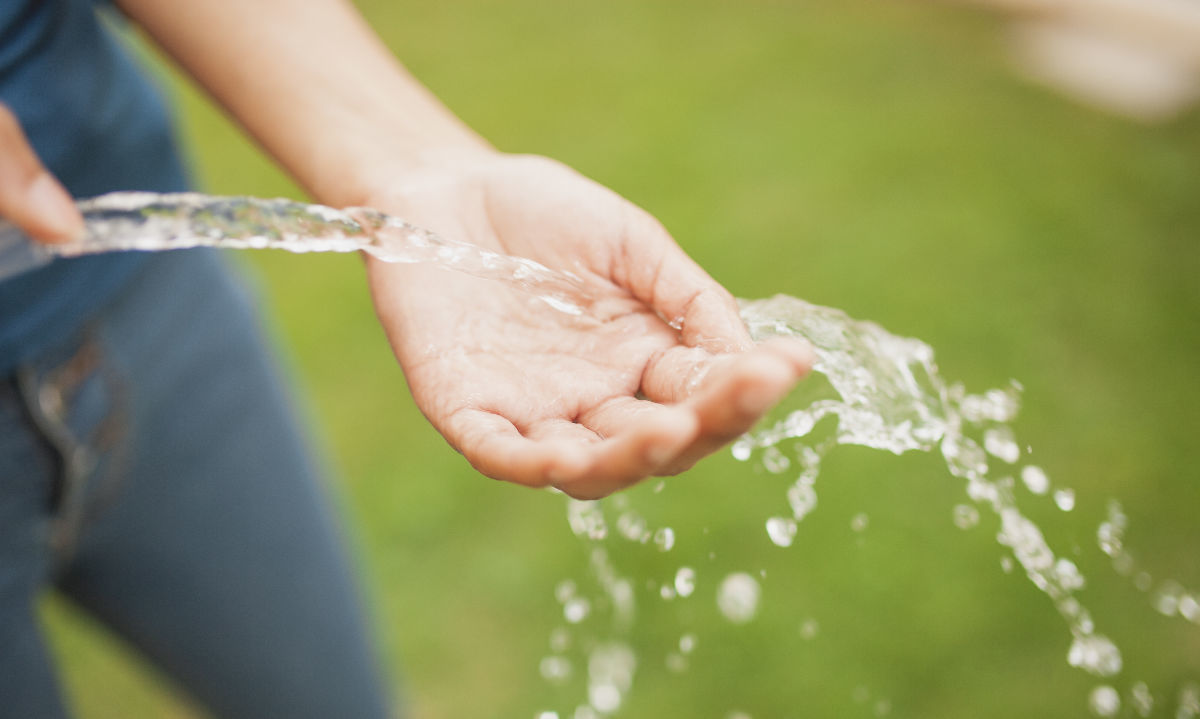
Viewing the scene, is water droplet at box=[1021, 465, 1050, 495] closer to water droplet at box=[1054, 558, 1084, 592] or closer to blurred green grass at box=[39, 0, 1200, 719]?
blurred green grass at box=[39, 0, 1200, 719]

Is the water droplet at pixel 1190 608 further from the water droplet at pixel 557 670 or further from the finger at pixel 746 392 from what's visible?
the finger at pixel 746 392

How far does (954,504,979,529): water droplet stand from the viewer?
122 inches

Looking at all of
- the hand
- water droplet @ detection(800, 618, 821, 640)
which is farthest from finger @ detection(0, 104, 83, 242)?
water droplet @ detection(800, 618, 821, 640)

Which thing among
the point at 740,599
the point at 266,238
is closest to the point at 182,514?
the point at 266,238

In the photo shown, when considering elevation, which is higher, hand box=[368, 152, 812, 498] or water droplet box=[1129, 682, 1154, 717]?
hand box=[368, 152, 812, 498]

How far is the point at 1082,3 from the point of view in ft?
17.1

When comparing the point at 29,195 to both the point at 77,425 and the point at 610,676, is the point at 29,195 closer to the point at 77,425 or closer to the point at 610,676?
the point at 77,425

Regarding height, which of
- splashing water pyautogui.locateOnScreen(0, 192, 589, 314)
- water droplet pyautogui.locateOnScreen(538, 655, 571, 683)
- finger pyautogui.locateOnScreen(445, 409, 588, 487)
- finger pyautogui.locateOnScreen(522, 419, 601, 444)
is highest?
splashing water pyautogui.locateOnScreen(0, 192, 589, 314)

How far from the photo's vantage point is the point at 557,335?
56.7 inches

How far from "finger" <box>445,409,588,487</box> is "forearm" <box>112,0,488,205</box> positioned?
0.55 meters

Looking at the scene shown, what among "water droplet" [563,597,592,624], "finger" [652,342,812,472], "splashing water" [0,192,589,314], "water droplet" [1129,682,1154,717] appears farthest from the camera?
"water droplet" [563,597,592,624]

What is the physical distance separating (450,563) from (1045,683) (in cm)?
196

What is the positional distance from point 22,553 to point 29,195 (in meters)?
0.63

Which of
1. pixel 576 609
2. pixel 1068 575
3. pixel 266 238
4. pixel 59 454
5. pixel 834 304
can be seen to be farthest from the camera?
pixel 834 304
